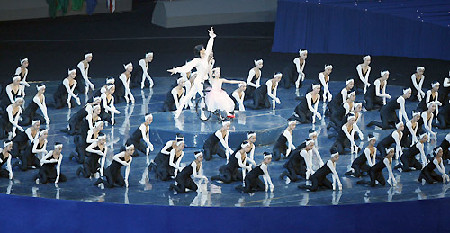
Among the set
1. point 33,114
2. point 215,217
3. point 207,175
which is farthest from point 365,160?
point 33,114

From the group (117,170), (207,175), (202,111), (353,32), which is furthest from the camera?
(353,32)

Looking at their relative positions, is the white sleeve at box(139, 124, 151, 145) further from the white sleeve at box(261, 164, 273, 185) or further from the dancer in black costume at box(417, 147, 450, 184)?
the dancer in black costume at box(417, 147, 450, 184)

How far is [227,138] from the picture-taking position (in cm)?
1422

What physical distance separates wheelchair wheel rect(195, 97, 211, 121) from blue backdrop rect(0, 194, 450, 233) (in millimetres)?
3588

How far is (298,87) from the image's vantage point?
18594 millimetres

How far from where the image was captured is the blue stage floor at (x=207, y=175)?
12758 mm

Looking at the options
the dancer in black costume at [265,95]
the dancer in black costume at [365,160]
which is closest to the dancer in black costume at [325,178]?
the dancer in black costume at [365,160]

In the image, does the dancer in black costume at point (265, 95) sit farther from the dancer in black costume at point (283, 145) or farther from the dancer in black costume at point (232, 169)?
the dancer in black costume at point (232, 169)

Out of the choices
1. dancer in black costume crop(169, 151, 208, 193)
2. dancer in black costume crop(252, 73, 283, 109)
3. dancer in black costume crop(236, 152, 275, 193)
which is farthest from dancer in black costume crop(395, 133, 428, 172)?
dancer in black costume crop(252, 73, 283, 109)

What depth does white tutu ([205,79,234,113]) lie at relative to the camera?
15.0 m

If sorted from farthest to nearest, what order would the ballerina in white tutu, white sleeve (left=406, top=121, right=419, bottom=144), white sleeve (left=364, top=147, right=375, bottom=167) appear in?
1. the ballerina in white tutu
2. white sleeve (left=406, top=121, right=419, bottom=144)
3. white sleeve (left=364, top=147, right=375, bottom=167)

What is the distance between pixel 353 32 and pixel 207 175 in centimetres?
830

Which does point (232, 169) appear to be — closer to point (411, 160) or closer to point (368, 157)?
point (368, 157)

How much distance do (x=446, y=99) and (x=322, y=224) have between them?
18.9 feet
